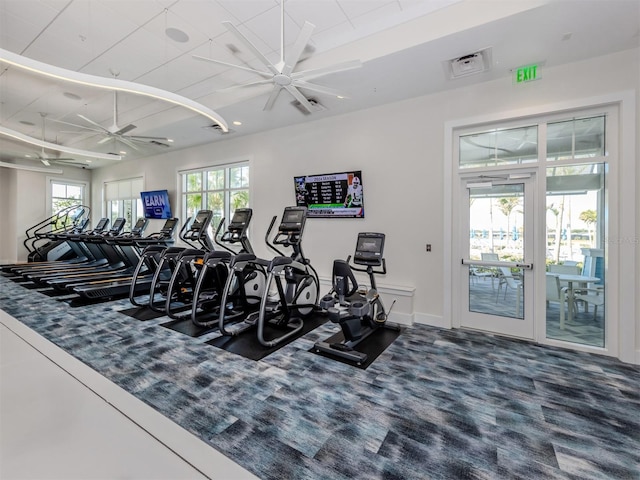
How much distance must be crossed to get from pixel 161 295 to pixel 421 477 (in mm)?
5640

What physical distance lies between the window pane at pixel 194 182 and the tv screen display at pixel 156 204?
0.78 metres

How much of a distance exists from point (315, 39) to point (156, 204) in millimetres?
6748

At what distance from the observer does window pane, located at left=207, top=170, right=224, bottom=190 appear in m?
7.48

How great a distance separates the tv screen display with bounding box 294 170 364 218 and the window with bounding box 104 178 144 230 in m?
6.59

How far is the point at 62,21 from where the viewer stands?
12.0ft

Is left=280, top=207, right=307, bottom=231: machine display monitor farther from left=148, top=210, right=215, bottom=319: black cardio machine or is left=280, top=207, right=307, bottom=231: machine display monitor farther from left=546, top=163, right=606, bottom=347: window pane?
left=546, top=163, right=606, bottom=347: window pane

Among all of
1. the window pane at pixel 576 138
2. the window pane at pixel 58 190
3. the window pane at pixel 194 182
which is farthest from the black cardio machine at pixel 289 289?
the window pane at pixel 58 190

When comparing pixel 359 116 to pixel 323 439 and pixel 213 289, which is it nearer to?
pixel 213 289

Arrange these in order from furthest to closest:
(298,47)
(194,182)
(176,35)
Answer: (194,182), (176,35), (298,47)

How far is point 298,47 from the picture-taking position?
2.92 meters

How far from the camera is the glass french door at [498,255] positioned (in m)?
4.02

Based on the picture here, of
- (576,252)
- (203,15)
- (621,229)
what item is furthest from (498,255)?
(203,15)

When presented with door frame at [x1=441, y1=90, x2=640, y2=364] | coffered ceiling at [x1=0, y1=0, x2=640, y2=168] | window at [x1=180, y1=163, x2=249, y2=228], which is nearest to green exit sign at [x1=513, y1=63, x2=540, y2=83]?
coffered ceiling at [x1=0, y1=0, x2=640, y2=168]

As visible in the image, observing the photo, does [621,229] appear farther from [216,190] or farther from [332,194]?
[216,190]
